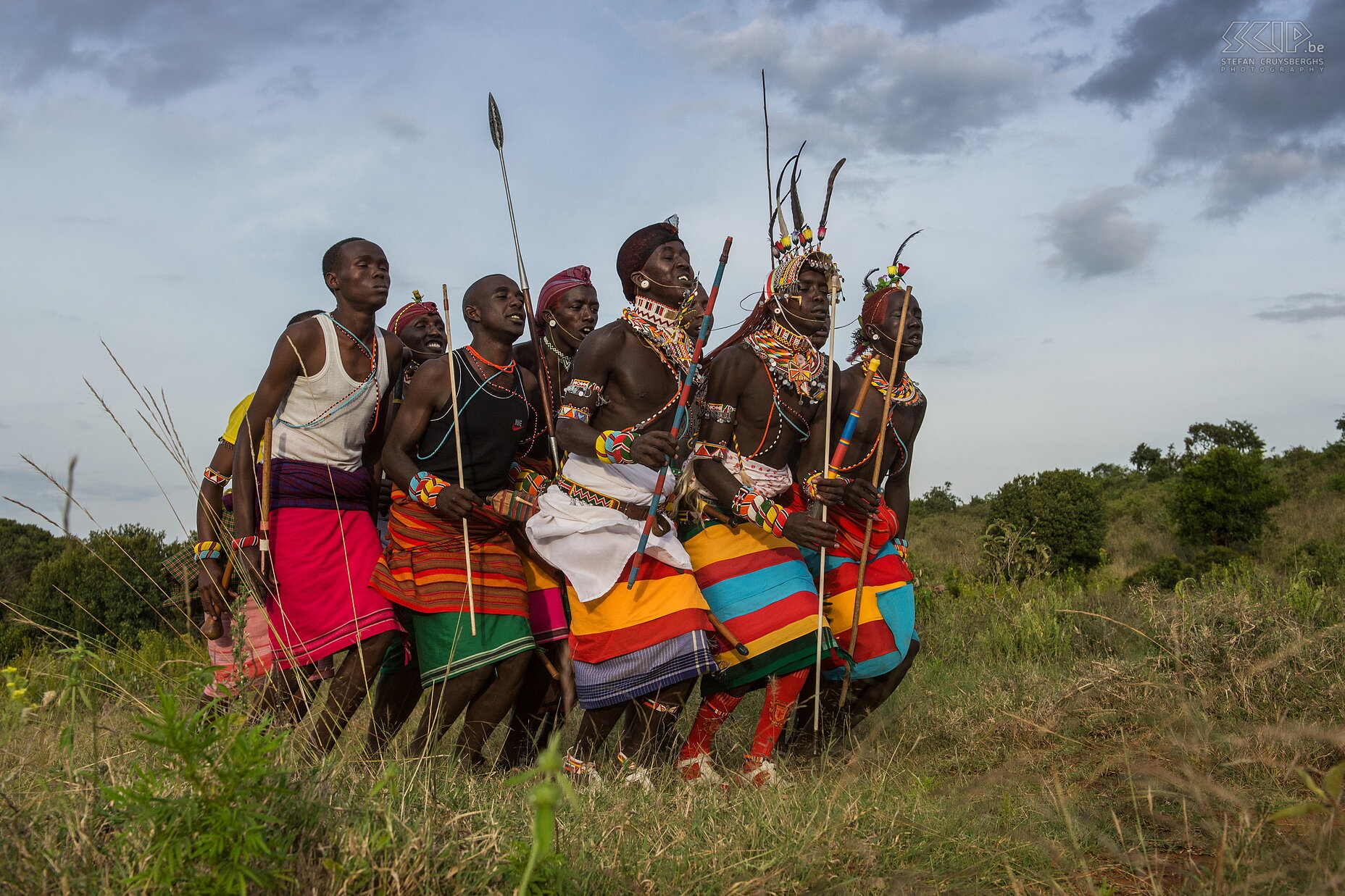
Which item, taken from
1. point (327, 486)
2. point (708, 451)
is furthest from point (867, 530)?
point (327, 486)

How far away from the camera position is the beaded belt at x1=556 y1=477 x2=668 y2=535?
4.58 m

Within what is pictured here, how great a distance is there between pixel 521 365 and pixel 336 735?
1.93 metres

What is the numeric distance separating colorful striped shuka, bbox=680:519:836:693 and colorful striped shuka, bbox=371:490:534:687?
83 cm

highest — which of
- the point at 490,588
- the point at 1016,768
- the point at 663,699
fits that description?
the point at 490,588

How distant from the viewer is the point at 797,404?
501 cm

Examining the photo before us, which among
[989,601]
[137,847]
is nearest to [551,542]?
[137,847]

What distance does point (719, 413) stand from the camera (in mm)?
4918

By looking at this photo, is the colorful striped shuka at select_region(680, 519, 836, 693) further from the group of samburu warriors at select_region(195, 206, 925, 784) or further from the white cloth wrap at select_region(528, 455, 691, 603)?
the white cloth wrap at select_region(528, 455, 691, 603)

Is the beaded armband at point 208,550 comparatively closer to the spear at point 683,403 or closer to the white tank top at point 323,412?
the white tank top at point 323,412

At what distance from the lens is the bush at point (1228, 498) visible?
1631cm

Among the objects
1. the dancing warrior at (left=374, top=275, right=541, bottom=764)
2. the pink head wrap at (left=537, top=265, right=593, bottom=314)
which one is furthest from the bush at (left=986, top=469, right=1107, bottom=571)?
the dancing warrior at (left=374, top=275, right=541, bottom=764)

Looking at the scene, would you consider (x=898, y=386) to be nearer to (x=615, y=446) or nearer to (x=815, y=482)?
(x=815, y=482)

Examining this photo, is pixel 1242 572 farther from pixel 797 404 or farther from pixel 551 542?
pixel 551 542

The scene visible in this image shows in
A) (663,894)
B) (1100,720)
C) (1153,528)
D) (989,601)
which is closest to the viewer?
(663,894)
